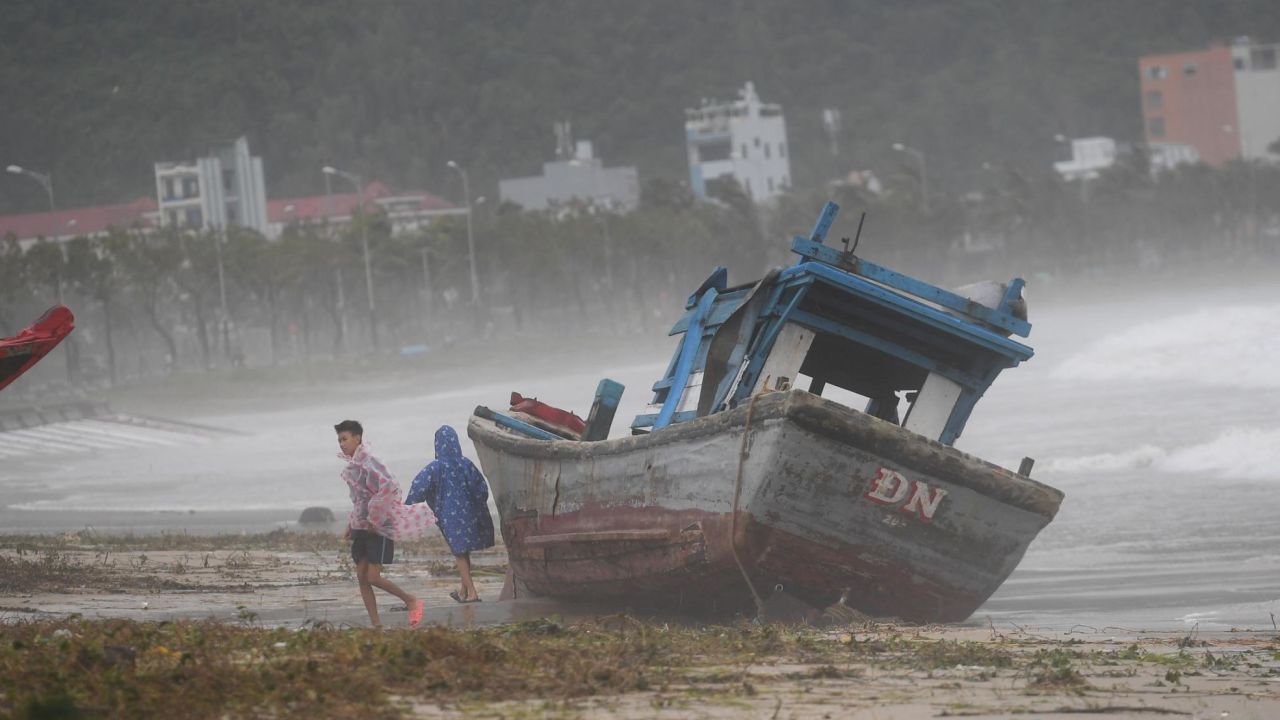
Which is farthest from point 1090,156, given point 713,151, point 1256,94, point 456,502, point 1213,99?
point 456,502

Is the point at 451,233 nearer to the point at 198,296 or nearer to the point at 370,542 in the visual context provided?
the point at 198,296

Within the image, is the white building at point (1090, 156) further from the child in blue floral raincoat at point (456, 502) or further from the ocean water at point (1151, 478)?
the child in blue floral raincoat at point (456, 502)

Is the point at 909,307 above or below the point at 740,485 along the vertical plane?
above

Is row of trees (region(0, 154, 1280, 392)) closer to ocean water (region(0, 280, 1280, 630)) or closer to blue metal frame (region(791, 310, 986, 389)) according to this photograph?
ocean water (region(0, 280, 1280, 630))

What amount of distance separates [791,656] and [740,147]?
A: 446ft

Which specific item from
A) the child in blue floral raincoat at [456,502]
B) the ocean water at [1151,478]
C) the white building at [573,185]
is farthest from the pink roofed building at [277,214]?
the child in blue floral raincoat at [456,502]

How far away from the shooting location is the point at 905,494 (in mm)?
10492

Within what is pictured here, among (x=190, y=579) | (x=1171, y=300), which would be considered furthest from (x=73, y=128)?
(x=190, y=579)

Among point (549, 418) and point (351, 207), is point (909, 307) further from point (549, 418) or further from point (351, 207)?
point (351, 207)

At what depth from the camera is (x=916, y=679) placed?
24.8 feet

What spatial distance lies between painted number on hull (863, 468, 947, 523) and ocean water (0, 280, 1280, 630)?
1258 millimetres

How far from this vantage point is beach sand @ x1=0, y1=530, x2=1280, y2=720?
6.80m

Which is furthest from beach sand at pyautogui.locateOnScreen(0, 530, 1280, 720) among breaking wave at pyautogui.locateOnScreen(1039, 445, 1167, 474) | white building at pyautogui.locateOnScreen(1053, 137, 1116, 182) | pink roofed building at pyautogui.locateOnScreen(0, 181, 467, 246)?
white building at pyautogui.locateOnScreen(1053, 137, 1116, 182)

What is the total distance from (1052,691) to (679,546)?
13.1ft
